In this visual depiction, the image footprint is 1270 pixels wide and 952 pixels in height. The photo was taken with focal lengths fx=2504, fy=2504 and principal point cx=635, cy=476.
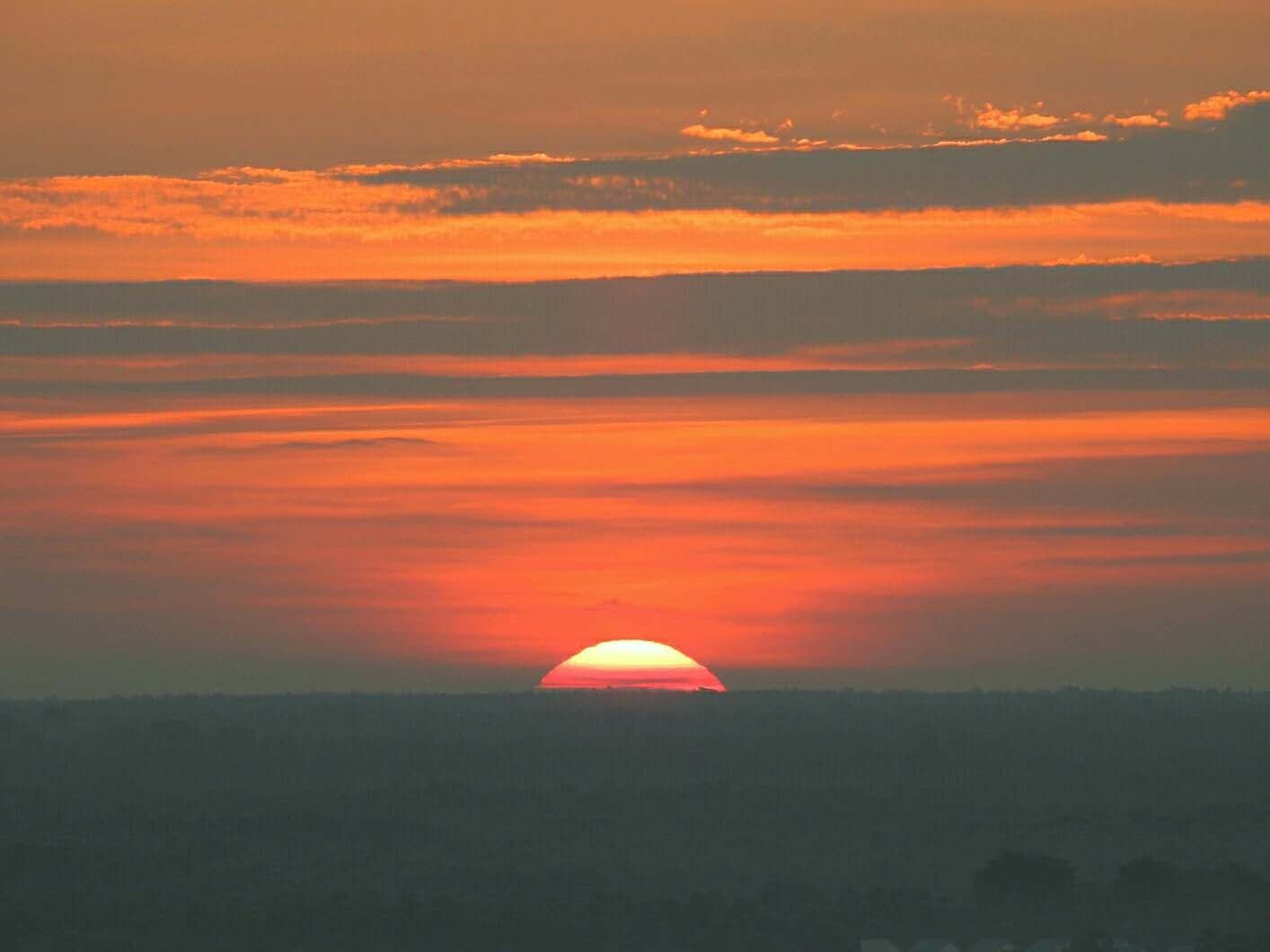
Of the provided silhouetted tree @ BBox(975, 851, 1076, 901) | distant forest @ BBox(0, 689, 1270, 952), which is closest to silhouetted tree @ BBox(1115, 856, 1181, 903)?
distant forest @ BBox(0, 689, 1270, 952)

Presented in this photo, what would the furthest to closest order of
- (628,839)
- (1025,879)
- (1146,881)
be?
(628,839), (1146,881), (1025,879)

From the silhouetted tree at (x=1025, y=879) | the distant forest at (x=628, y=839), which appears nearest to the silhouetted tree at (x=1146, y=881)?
the distant forest at (x=628, y=839)

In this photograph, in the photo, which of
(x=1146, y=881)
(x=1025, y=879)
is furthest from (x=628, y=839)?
(x=1146, y=881)

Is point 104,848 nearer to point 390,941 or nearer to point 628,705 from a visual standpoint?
point 390,941

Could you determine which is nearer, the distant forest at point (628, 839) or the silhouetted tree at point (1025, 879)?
the distant forest at point (628, 839)

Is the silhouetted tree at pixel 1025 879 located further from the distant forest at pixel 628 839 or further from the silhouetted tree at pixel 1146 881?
the silhouetted tree at pixel 1146 881

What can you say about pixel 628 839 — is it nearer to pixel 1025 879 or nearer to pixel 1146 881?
pixel 1025 879

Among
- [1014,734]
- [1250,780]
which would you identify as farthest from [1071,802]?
[1014,734]

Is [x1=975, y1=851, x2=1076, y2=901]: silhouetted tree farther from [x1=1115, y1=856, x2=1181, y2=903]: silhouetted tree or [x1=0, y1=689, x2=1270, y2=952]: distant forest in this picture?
[x1=1115, y1=856, x2=1181, y2=903]: silhouetted tree

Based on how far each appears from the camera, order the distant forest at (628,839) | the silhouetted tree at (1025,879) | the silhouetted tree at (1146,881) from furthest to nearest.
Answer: the silhouetted tree at (1146,881) → the silhouetted tree at (1025,879) → the distant forest at (628,839)
